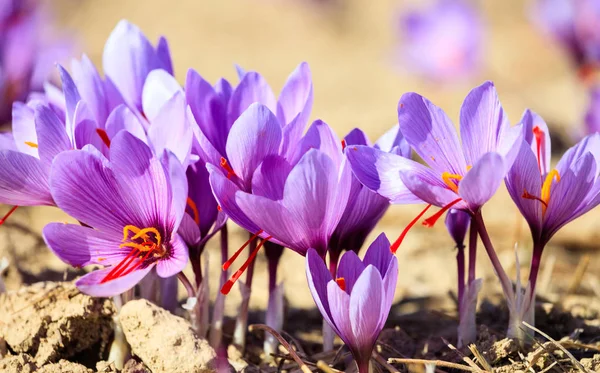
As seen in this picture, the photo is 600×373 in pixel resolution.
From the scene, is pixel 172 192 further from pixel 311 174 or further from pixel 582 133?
pixel 582 133

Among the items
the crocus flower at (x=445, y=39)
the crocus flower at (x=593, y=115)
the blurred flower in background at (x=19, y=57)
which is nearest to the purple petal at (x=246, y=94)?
the blurred flower in background at (x=19, y=57)

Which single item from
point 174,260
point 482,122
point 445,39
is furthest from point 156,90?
point 445,39

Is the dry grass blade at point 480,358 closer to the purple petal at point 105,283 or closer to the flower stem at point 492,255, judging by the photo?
the flower stem at point 492,255

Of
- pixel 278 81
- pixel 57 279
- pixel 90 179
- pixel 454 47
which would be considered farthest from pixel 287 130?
pixel 278 81

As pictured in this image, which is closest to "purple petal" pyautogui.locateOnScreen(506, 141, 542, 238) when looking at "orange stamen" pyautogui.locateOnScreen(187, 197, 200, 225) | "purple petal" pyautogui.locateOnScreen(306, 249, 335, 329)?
"purple petal" pyautogui.locateOnScreen(306, 249, 335, 329)

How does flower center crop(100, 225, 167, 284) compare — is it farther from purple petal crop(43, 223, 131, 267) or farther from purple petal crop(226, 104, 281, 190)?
purple petal crop(226, 104, 281, 190)

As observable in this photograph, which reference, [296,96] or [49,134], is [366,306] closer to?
[296,96]
